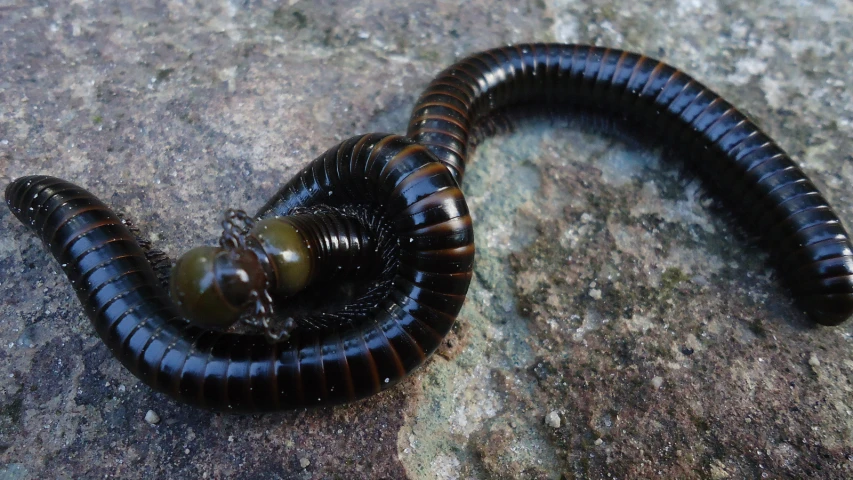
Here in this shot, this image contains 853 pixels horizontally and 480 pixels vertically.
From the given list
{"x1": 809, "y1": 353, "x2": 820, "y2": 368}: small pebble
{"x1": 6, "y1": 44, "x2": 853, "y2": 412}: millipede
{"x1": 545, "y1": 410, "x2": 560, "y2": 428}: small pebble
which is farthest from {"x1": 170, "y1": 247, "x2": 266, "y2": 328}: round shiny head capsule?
{"x1": 809, "y1": 353, "x2": 820, "y2": 368}: small pebble

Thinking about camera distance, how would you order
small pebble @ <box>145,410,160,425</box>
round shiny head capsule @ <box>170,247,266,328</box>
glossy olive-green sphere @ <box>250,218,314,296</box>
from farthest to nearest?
small pebble @ <box>145,410,160,425</box>, glossy olive-green sphere @ <box>250,218,314,296</box>, round shiny head capsule @ <box>170,247,266,328</box>

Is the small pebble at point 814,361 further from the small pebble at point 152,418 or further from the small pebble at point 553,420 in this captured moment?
the small pebble at point 152,418

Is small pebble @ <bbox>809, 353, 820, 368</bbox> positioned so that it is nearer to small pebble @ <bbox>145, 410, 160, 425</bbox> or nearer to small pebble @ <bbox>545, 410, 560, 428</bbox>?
small pebble @ <bbox>545, 410, 560, 428</bbox>

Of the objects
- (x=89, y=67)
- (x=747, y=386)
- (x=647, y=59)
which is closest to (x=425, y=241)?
(x=747, y=386)

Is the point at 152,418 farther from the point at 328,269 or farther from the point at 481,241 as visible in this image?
the point at 481,241

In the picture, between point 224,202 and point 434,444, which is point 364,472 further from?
point 224,202

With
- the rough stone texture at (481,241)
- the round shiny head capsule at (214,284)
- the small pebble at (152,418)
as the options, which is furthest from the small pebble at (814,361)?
the small pebble at (152,418)

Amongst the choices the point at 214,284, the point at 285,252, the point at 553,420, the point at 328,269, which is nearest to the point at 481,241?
the point at 328,269
